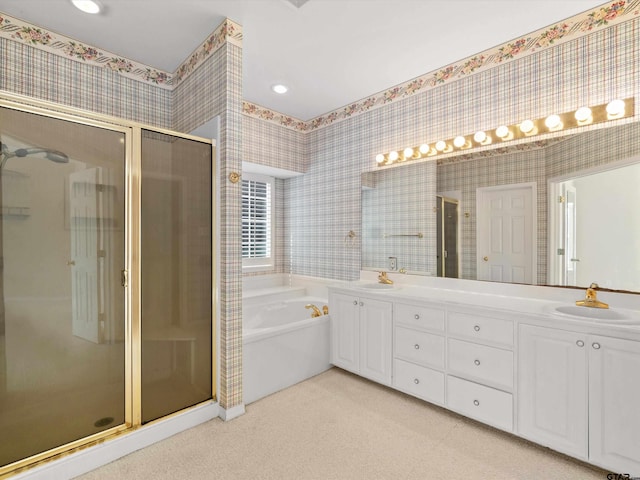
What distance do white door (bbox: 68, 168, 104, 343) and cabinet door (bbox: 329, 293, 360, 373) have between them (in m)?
1.79

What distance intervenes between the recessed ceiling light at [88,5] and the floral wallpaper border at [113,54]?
43 cm

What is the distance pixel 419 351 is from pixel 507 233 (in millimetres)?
1080

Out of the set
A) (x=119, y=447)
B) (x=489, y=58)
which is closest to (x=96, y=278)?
(x=119, y=447)

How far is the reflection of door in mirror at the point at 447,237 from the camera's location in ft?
8.43

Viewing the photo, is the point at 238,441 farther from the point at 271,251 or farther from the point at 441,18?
the point at 441,18

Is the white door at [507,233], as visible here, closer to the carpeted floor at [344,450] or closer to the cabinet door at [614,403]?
the cabinet door at [614,403]

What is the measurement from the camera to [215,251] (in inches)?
85.5

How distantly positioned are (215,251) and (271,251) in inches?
70.0

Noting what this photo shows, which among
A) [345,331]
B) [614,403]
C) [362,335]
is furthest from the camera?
[345,331]

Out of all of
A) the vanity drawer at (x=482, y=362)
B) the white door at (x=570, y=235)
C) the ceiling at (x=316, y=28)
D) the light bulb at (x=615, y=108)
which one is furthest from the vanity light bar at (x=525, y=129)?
the vanity drawer at (x=482, y=362)

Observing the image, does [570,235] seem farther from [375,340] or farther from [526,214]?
[375,340]

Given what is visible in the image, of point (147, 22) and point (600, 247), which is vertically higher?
point (147, 22)

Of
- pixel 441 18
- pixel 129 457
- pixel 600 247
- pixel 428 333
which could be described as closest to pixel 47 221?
pixel 129 457

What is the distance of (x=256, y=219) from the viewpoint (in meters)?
3.82
